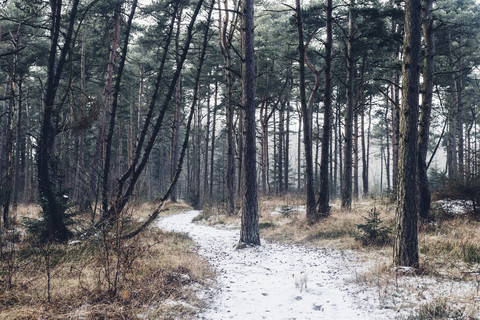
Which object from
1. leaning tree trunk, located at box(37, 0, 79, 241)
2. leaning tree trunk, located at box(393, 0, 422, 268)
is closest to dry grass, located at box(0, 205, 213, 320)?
leaning tree trunk, located at box(37, 0, 79, 241)

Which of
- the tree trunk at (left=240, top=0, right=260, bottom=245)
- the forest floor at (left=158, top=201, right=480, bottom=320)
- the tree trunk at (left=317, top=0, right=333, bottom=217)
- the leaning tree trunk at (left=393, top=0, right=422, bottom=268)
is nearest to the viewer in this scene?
the forest floor at (left=158, top=201, right=480, bottom=320)

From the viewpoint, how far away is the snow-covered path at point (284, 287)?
402cm

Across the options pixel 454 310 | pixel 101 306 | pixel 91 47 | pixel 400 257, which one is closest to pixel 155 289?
pixel 101 306

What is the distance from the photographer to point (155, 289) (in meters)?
4.25

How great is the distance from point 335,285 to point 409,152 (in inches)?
110

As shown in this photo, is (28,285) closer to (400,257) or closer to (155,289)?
(155,289)

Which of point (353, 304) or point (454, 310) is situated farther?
point (353, 304)

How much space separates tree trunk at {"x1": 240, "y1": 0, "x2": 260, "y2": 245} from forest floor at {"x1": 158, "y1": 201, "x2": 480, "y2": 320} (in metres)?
0.55

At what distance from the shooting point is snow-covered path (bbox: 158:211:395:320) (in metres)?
4.02

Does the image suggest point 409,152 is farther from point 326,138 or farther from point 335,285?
point 326,138

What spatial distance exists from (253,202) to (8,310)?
6.05 meters

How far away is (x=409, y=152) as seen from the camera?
208 inches

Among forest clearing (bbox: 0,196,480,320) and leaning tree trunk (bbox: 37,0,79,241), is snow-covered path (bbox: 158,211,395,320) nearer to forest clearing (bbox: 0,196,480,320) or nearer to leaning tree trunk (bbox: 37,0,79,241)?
forest clearing (bbox: 0,196,480,320)

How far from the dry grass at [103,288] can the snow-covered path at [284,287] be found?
512 millimetres
